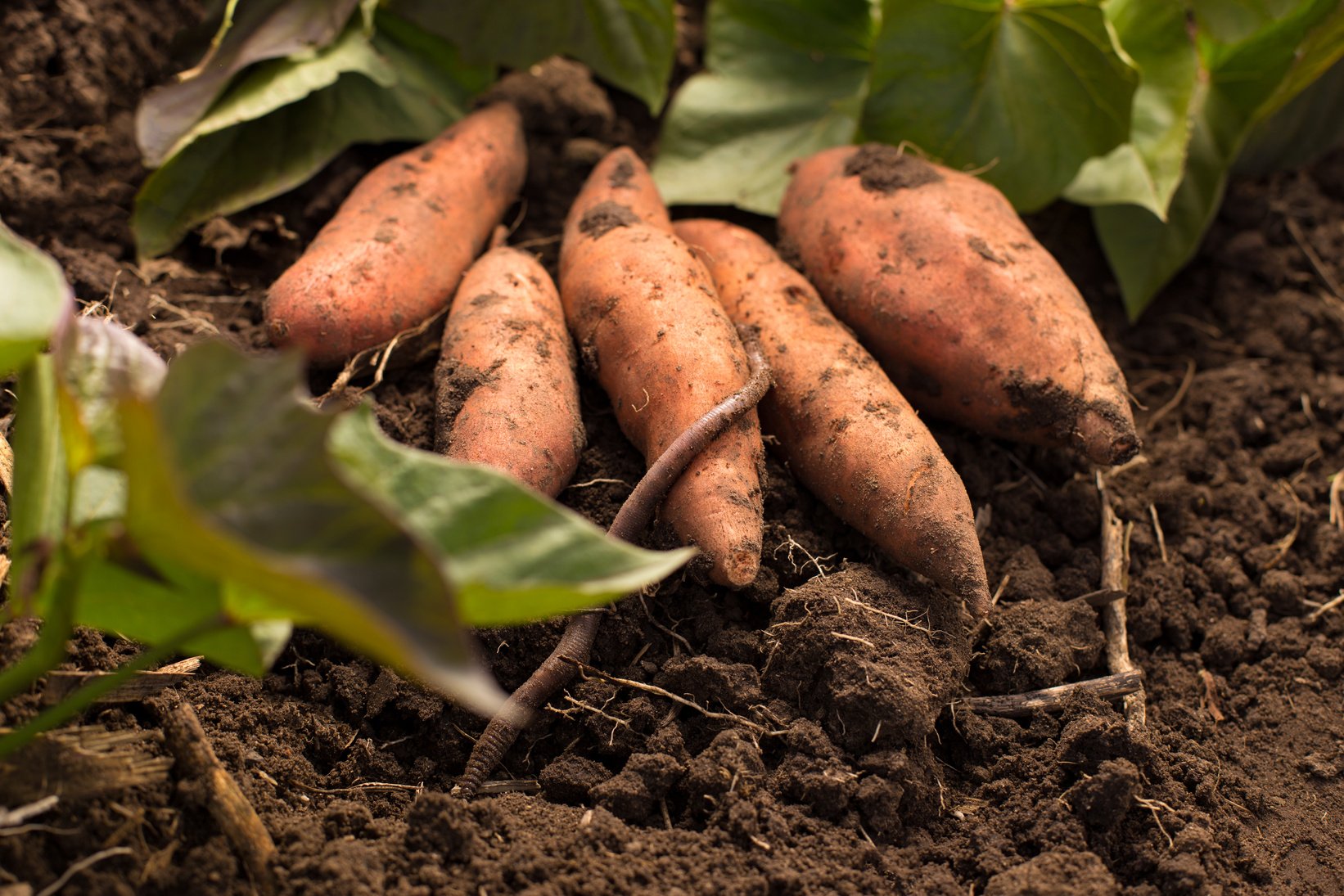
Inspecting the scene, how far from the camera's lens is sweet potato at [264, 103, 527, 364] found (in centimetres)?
148

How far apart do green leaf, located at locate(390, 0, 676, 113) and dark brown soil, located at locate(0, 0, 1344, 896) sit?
0.36 metres

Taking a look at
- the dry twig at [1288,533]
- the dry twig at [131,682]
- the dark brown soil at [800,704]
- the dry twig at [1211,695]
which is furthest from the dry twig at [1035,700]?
the dry twig at [131,682]

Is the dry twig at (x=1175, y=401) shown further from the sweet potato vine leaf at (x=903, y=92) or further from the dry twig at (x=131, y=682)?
the dry twig at (x=131, y=682)

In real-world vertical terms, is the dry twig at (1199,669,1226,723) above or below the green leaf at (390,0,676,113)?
below

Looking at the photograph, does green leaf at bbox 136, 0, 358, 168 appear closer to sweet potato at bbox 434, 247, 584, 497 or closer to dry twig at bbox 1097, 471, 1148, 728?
sweet potato at bbox 434, 247, 584, 497

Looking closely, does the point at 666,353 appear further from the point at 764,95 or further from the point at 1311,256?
the point at 1311,256

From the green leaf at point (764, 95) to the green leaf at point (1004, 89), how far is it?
0.54 feet

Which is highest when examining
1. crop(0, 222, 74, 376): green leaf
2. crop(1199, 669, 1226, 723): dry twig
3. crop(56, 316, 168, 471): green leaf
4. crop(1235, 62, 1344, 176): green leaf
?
crop(0, 222, 74, 376): green leaf

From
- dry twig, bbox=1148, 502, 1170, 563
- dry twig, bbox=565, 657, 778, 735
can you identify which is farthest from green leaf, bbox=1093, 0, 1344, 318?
dry twig, bbox=565, 657, 778, 735

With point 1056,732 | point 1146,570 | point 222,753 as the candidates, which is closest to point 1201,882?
point 1056,732

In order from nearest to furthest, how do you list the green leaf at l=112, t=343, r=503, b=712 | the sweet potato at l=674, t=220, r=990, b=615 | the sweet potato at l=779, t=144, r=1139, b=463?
the green leaf at l=112, t=343, r=503, b=712, the sweet potato at l=674, t=220, r=990, b=615, the sweet potato at l=779, t=144, r=1139, b=463

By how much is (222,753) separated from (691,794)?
50 cm

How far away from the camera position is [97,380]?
0.88 m

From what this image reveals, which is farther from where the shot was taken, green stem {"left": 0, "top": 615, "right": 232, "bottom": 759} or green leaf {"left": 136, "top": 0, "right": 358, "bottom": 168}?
green leaf {"left": 136, "top": 0, "right": 358, "bottom": 168}
